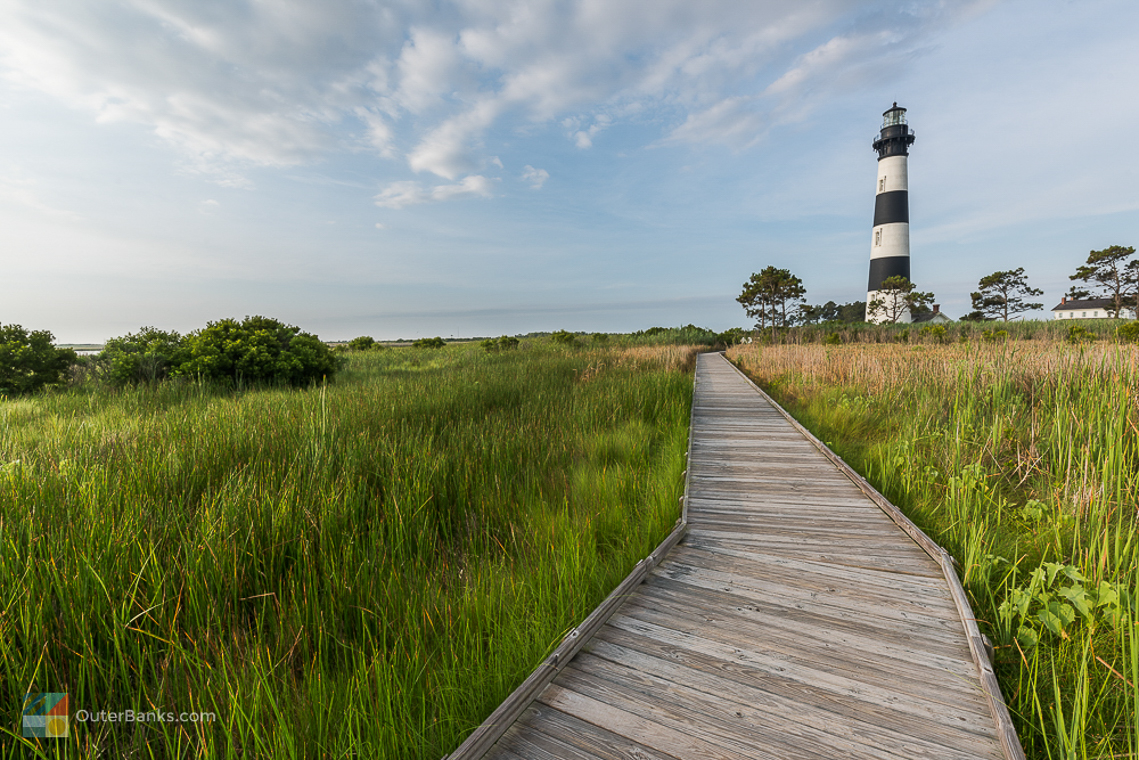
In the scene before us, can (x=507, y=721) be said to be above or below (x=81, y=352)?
below

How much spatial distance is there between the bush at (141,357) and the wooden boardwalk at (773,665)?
1134 centimetres

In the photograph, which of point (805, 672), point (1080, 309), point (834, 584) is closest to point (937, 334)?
point (834, 584)

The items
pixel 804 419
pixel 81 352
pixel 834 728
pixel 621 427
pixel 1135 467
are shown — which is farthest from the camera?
pixel 81 352

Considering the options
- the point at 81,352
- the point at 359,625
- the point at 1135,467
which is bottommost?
the point at 359,625

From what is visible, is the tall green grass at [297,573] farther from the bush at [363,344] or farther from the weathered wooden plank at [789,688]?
the bush at [363,344]

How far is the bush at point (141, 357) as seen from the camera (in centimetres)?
835

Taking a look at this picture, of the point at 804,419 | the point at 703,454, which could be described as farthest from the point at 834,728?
the point at 804,419

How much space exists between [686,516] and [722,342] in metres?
38.7

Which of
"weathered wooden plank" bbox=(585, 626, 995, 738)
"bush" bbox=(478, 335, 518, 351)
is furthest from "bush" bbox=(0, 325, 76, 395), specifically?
"bush" bbox=(478, 335, 518, 351)

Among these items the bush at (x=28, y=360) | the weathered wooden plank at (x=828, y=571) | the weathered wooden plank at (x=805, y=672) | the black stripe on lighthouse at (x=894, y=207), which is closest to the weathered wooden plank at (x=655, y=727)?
the weathered wooden plank at (x=805, y=672)

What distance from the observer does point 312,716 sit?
4.76ft

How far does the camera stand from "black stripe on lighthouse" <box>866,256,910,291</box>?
114 ft

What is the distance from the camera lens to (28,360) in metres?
7.98

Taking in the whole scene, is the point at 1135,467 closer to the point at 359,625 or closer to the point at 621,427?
the point at 621,427
